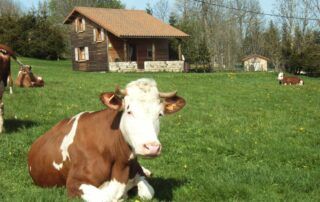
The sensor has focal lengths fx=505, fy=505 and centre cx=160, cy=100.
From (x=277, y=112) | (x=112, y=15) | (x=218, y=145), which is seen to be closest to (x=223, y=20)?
(x=112, y=15)

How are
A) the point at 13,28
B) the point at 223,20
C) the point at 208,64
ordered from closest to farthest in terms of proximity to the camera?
the point at 208,64, the point at 13,28, the point at 223,20

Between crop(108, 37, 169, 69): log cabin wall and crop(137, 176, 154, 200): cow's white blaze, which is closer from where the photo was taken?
crop(137, 176, 154, 200): cow's white blaze

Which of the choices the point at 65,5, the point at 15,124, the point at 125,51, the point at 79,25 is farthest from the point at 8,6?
the point at 15,124

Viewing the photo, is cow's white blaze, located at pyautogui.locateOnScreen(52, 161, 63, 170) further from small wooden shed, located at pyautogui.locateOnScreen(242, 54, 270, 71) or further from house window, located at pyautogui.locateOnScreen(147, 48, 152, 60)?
small wooden shed, located at pyautogui.locateOnScreen(242, 54, 270, 71)

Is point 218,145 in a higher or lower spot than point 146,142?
lower

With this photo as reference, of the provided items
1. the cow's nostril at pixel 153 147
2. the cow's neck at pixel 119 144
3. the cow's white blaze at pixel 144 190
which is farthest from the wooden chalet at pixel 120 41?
the cow's nostril at pixel 153 147

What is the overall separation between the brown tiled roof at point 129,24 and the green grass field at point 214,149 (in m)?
30.3

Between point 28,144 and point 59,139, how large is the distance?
3.36m

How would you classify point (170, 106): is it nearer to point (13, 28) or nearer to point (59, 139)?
point (59, 139)

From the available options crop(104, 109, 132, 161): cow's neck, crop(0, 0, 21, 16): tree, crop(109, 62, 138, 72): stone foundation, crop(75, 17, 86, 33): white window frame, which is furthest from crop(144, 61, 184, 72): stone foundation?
crop(0, 0, 21, 16): tree

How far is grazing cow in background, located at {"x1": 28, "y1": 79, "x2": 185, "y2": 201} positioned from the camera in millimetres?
5410

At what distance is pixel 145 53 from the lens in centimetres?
5125

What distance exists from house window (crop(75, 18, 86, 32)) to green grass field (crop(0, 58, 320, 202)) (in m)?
35.6

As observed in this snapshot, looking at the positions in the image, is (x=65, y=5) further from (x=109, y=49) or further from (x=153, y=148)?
(x=153, y=148)
